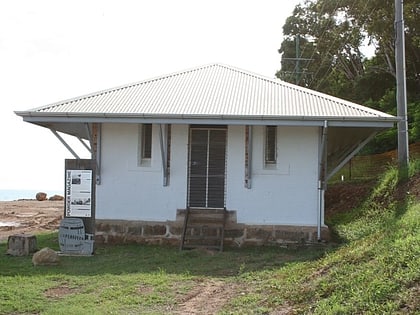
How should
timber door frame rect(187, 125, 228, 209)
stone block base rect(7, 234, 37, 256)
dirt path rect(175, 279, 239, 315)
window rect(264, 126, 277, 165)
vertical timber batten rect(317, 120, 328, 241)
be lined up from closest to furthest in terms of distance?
dirt path rect(175, 279, 239, 315)
stone block base rect(7, 234, 37, 256)
vertical timber batten rect(317, 120, 328, 241)
window rect(264, 126, 277, 165)
timber door frame rect(187, 125, 228, 209)

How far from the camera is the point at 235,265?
11711mm

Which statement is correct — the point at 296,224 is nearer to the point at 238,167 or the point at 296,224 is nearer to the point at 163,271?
the point at 238,167

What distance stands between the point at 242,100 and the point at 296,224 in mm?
3590

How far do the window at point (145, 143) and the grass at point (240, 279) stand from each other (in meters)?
2.68

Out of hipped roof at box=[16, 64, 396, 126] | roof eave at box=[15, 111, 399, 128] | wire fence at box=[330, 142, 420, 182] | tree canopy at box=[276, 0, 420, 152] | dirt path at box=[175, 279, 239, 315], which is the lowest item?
dirt path at box=[175, 279, 239, 315]

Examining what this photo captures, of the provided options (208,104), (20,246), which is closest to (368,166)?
(208,104)

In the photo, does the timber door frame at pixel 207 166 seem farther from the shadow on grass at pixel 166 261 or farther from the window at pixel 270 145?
the shadow on grass at pixel 166 261

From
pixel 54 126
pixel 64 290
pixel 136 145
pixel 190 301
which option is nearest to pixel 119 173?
pixel 136 145

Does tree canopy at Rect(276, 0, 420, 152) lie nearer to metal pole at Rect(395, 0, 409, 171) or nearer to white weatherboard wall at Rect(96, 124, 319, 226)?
metal pole at Rect(395, 0, 409, 171)

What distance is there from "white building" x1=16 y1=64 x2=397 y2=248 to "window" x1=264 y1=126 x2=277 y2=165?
3 cm

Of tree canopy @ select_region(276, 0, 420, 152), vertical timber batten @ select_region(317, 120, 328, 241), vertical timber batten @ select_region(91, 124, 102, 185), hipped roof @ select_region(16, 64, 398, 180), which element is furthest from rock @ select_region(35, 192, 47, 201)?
vertical timber batten @ select_region(317, 120, 328, 241)

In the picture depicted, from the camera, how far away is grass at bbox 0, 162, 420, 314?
277 inches

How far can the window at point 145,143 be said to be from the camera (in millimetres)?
15367

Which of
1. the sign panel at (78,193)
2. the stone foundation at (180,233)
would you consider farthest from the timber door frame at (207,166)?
the sign panel at (78,193)
